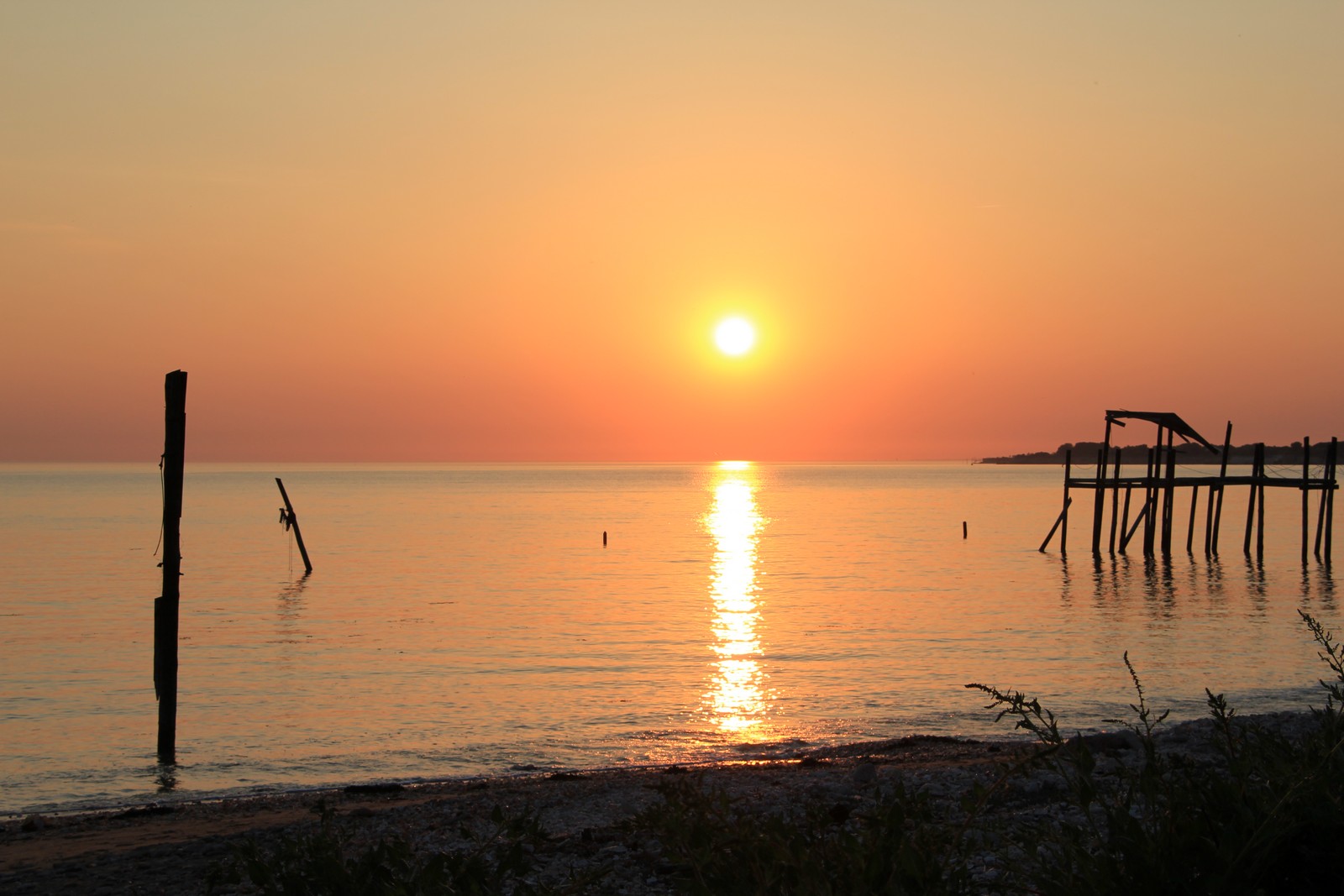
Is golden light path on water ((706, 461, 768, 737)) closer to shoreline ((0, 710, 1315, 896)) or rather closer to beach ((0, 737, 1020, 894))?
shoreline ((0, 710, 1315, 896))

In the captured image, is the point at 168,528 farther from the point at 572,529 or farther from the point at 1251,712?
the point at 572,529

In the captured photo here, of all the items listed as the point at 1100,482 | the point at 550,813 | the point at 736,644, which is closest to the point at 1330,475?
the point at 1100,482

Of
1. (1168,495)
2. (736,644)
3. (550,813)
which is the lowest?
(736,644)

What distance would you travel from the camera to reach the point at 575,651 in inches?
938

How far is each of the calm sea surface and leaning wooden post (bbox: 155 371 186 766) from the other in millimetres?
589

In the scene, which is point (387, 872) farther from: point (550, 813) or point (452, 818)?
point (550, 813)

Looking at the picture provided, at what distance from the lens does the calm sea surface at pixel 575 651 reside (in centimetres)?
1490

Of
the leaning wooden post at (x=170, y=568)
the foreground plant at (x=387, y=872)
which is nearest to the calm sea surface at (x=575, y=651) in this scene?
the leaning wooden post at (x=170, y=568)

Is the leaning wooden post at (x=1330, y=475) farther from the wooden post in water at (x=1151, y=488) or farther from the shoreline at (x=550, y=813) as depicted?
the shoreline at (x=550, y=813)

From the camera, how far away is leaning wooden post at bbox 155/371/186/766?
43.7 feet

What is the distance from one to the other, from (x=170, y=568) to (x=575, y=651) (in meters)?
11.4

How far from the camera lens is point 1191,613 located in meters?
29.9

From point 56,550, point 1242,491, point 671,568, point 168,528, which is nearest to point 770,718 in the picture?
point 168,528

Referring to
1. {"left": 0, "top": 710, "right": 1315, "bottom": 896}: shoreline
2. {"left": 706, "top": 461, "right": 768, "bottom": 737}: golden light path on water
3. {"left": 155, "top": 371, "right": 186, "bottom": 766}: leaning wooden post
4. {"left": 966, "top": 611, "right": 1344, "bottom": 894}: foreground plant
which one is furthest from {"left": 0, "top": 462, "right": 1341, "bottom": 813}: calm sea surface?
{"left": 966, "top": 611, "right": 1344, "bottom": 894}: foreground plant
